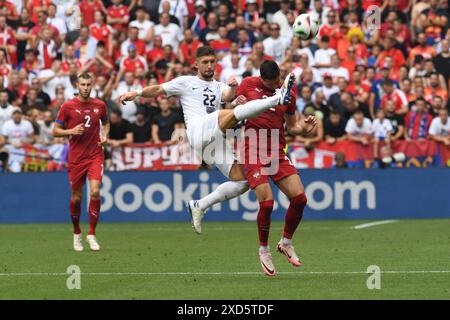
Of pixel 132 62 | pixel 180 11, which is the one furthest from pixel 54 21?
pixel 180 11

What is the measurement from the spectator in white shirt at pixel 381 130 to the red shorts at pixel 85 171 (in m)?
7.92

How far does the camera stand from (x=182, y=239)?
1884 cm

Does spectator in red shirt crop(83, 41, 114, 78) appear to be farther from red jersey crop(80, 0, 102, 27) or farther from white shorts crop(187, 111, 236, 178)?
white shorts crop(187, 111, 236, 178)

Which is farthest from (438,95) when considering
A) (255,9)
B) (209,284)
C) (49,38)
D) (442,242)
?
(209,284)

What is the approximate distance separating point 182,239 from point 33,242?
2.60 metres

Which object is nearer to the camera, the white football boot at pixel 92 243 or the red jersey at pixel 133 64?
the white football boot at pixel 92 243

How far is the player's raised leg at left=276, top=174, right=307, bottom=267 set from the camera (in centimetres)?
1296

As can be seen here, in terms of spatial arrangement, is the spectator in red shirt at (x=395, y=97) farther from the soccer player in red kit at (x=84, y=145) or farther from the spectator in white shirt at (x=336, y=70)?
the soccer player in red kit at (x=84, y=145)

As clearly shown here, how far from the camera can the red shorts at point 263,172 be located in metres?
12.8

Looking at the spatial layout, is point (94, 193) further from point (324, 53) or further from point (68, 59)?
point (68, 59)

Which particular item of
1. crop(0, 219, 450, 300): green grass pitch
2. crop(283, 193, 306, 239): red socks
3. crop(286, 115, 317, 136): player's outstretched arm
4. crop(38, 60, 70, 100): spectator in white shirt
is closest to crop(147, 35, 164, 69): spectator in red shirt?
crop(38, 60, 70, 100): spectator in white shirt

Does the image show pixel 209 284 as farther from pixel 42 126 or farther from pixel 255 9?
pixel 255 9

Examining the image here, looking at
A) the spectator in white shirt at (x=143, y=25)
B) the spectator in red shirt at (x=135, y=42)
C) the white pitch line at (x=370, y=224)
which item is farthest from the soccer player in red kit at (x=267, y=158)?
the spectator in white shirt at (x=143, y=25)

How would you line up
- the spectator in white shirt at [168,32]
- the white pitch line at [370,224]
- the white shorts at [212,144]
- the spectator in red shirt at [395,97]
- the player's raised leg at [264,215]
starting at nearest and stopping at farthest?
the player's raised leg at [264,215] < the white shorts at [212,144] < the white pitch line at [370,224] < the spectator in red shirt at [395,97] < the spectator in white shirt at [168,32]
